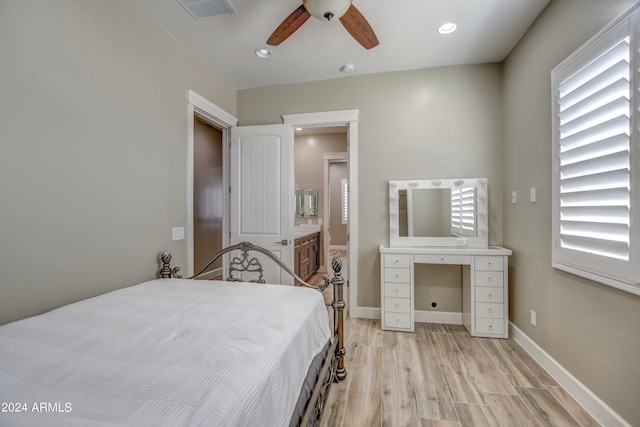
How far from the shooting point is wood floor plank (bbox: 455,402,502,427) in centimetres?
158

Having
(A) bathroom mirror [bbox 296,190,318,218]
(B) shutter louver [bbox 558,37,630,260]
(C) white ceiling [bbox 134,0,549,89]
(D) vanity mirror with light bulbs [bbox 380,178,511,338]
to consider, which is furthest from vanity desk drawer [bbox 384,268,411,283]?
(A) bathroom mirror [bbox 296,190,318,218]

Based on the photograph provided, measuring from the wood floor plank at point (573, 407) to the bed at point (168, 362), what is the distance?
152 cm

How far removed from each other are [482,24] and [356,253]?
8.02 ft

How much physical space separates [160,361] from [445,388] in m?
1.87

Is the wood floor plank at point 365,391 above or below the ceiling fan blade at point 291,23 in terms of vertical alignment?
below

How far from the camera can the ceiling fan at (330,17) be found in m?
1.68

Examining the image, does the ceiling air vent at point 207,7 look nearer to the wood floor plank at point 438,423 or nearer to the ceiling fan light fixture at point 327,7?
the ceiling fan light fixture at point 327,7

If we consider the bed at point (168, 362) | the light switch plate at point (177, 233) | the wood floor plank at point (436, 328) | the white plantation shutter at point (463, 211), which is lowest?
the wood floor plank at point (436, 328)

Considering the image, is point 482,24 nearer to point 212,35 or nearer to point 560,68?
point 560,68

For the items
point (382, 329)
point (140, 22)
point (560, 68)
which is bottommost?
point (382, 329)

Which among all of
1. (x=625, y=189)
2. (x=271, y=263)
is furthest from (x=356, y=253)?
(x=625, y=189)

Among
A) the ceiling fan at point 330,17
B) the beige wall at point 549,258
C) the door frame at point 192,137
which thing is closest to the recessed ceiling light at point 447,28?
the beige wall at point 549,258

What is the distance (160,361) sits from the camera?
3.01 feet

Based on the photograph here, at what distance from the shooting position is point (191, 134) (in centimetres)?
270
